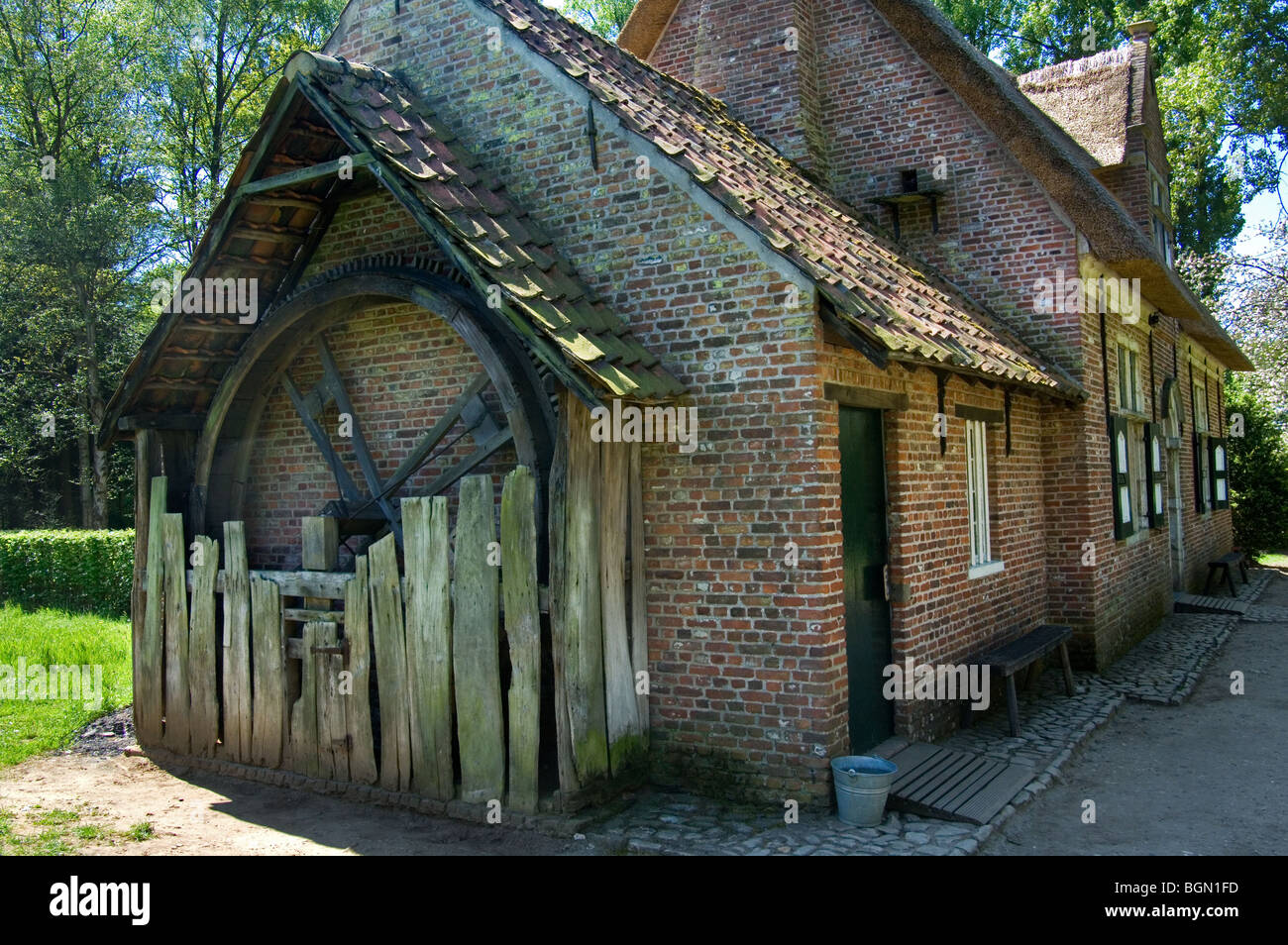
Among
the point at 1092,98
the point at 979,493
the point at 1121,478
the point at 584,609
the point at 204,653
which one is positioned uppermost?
the point at 1092,98

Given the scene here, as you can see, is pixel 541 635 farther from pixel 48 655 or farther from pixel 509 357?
pixel 48 655

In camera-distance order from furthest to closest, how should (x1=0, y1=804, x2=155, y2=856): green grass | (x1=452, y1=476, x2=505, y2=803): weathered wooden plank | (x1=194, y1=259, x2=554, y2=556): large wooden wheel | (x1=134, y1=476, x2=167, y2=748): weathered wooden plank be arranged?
(x1=134, y1=476, x2=167, y2=748): weathered wooden plank < (x1=194, y1=259, x2=554, y2=556): large wooden wheel < (x1=452, y1=476, x2=505, y2=803): weathered wooden plank < (x1=0, y1=804, x2=155, y2=856): green grass

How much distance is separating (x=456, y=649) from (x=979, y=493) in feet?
16.7

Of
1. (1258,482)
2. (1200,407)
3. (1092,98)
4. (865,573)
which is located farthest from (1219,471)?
(865,573)

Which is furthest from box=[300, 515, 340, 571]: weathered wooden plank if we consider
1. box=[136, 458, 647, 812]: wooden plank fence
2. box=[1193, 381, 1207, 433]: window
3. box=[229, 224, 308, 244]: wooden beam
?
box=[1193, 381, 1207, 433]: window

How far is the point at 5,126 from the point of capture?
23.3 m

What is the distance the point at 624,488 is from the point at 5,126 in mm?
23990

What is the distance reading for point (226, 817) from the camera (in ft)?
20.9

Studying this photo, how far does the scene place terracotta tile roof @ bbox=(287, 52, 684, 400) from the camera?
229 inches

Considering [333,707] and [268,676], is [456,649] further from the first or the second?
[268,676]

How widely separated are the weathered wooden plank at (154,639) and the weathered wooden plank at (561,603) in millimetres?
3671

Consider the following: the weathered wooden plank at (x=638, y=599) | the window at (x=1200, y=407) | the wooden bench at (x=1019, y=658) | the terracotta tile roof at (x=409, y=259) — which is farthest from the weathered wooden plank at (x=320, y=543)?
the window at (x=1200, y=407)

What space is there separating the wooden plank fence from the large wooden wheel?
1.67ft

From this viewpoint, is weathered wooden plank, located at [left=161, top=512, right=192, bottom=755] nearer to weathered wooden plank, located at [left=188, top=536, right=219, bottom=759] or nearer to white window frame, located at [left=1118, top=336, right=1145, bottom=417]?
weathered wooden plank, located at [left=188, top=536, right=219, bottom=759]
